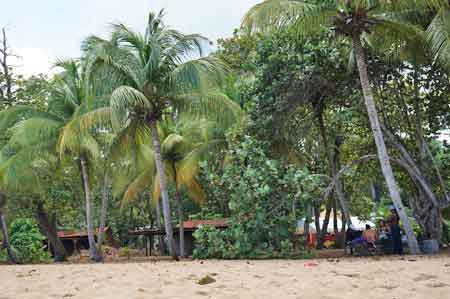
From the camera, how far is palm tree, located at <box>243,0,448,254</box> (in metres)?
9.59

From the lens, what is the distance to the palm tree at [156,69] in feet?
39.1

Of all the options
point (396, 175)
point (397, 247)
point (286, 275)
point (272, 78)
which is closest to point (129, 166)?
point (272, 78)

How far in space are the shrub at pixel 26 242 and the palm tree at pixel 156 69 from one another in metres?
8.26

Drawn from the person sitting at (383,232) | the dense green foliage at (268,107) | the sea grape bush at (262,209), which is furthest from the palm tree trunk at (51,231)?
the person sitting at (383,232)

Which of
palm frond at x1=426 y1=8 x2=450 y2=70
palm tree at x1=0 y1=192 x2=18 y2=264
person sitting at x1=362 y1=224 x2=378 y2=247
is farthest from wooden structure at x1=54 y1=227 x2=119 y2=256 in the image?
palm frond at x1=426 y1=8 x2=450 y2=70

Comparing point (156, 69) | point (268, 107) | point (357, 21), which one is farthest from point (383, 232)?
point (156, 69)

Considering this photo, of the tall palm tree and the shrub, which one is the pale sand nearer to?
the tall palm tree

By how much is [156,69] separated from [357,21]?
16.9 ft

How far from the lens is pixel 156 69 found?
12305 mm

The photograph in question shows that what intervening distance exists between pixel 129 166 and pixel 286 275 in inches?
521

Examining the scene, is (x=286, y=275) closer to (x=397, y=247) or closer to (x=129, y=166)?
(x=397, y=247)

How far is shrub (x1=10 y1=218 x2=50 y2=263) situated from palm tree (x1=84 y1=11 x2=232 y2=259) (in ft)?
27.1

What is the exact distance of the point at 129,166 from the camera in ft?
60.6

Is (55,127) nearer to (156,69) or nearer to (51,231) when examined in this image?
(156,69)
